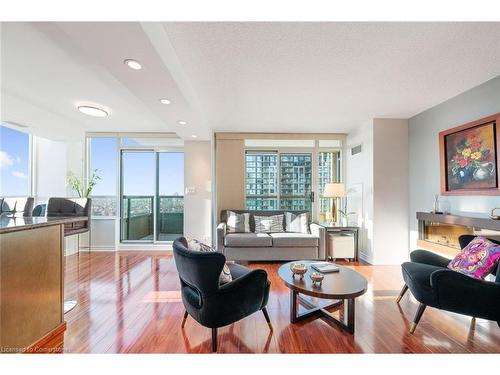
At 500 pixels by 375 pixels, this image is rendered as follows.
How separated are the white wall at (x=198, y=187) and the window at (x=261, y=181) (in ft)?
2.85

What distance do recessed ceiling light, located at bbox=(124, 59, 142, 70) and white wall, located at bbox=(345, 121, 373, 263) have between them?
364 centimetres

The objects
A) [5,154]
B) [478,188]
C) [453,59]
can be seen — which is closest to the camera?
[453,59]

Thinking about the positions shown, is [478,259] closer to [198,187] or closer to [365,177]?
[365,177]

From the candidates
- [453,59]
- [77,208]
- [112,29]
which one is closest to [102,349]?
[112,29]

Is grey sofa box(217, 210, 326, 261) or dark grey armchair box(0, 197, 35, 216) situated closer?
dark grey armchair box(0, 197, 35, 216)

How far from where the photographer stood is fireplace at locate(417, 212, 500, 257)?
7.96 feet

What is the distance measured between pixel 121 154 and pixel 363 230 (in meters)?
5.14

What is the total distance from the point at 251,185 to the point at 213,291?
346 cm

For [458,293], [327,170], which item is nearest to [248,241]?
[327,170]

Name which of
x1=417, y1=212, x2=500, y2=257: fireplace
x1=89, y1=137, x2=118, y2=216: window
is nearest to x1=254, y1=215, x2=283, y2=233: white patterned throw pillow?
x1=417, y1=212, x2=500, y2=257: fireplace

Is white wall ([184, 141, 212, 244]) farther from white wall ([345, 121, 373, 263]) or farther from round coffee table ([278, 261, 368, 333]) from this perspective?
white wall ([345, 121, 373, 263])

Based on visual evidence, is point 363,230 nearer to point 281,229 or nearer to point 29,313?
point 281,229

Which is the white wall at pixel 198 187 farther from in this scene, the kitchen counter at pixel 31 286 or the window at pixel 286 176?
the kitchen counter at pixel 31 286

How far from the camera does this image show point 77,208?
12.6 ft
